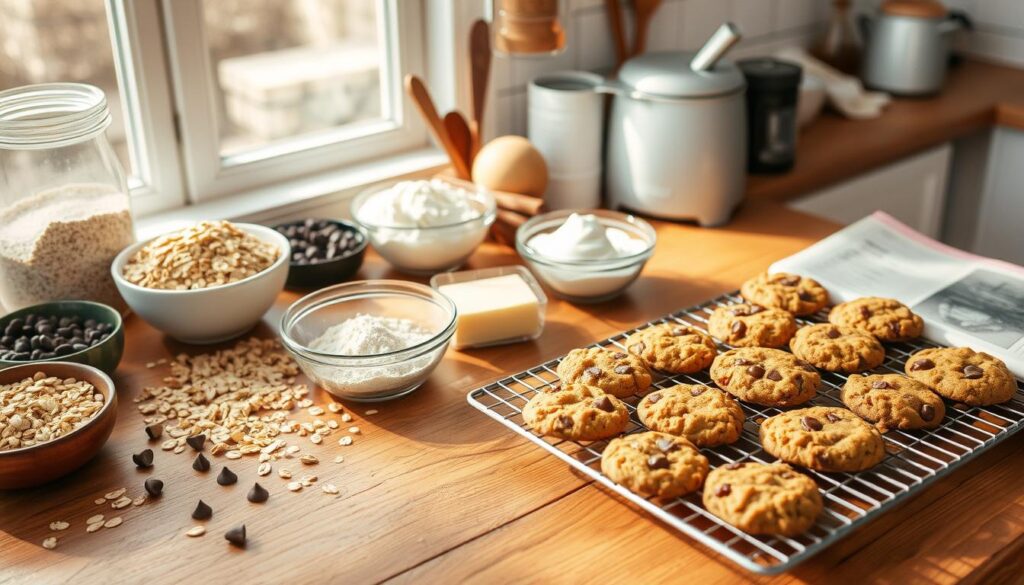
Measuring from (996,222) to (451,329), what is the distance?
1590 millimetres

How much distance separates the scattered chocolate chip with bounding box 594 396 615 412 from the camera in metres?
1.12

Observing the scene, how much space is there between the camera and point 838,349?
127 centimetres

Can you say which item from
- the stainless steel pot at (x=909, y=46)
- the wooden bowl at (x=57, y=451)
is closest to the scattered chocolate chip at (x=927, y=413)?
the wooden bowl at (x=57, y=451)

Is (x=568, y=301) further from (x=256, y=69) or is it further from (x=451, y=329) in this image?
(x=256, y=69)

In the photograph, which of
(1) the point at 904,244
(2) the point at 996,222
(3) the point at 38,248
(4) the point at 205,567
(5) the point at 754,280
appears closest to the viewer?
(4) the point at 205,567

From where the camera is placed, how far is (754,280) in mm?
1478

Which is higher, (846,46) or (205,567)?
(846,46)

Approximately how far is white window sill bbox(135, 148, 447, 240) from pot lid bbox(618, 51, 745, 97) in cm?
39

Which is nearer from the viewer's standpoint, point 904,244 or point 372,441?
point 372,441

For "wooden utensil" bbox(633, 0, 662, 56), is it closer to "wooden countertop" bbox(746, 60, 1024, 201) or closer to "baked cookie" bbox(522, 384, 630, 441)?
"wooden countertop" bbox(746, 60, 1024, 201)

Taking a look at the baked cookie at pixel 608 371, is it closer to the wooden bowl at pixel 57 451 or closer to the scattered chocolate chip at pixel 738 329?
the scattered chocolate chip at pixel 738 329

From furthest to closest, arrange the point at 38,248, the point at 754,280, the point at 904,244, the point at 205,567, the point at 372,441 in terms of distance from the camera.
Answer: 1. the point at 904,244
2. the point at 754,280
3. the point at 38,248
4. the point at 372,441
5. the point at 205,567

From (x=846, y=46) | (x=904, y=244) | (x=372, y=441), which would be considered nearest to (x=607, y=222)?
(x=904, y=244)

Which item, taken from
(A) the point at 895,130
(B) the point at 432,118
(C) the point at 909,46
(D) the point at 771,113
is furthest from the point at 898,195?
(B) the point at 432,118
